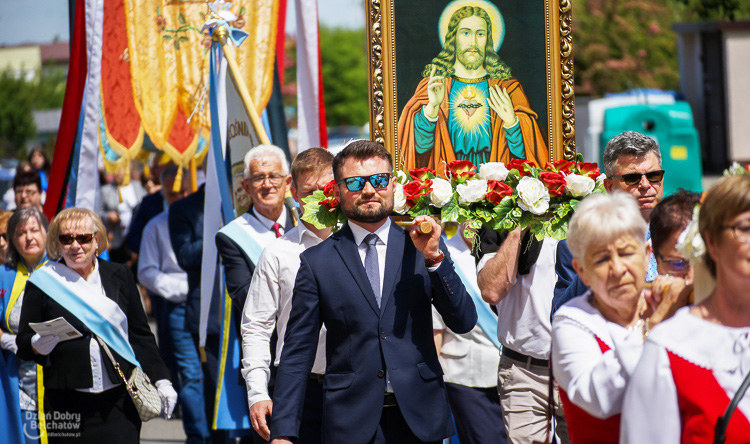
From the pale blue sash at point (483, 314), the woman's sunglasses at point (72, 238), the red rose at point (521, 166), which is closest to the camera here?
the red rose at point (521, 166)

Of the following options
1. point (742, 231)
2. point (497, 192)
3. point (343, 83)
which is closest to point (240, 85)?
point (497, 192)

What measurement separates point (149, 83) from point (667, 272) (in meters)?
5.38

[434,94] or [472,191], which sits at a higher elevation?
[434,94]

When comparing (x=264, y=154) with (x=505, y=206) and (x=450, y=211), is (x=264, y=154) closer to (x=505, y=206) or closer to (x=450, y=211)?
(x=450, y=211)

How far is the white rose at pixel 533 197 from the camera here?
4312mm

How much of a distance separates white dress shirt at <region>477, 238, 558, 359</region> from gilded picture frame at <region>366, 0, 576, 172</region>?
1.80 ft

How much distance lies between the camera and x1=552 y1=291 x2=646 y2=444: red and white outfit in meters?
2.84

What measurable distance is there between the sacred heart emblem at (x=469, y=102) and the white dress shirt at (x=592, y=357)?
82.2 inches

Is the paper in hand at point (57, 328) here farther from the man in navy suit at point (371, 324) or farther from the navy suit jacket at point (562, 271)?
the navy suit jacket at point (562, 271)

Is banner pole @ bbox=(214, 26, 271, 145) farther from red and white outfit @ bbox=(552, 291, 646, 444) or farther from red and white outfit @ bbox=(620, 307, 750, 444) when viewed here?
red and white outfit @ bbox=(620, 307, 750, 444)

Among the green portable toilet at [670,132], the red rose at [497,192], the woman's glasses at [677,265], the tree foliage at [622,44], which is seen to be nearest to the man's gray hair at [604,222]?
the woman's glasses at [677,265]

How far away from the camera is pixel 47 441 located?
17.9 ft

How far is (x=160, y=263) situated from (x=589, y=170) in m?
4.89

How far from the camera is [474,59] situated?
16.7 feet
